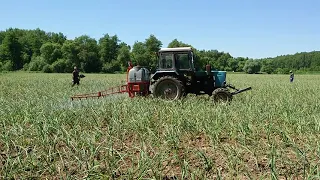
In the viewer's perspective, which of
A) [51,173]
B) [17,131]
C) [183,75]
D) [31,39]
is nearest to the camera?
[51,173]

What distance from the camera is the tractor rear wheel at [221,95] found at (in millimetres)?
9094

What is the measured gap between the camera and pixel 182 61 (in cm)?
973

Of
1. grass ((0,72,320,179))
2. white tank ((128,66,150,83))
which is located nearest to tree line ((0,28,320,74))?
white tank ((128,66,150,83))

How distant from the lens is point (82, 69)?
2692 inches

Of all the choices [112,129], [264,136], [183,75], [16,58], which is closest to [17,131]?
[112,129]

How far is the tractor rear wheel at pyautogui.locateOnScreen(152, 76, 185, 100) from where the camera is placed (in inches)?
374

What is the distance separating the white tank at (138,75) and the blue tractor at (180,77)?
0.45 meters

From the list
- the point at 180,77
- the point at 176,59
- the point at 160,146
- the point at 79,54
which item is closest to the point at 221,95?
the point at 180,77

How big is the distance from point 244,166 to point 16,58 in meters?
85.5

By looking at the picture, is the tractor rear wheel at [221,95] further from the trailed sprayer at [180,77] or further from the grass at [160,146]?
the grass at [160,146]

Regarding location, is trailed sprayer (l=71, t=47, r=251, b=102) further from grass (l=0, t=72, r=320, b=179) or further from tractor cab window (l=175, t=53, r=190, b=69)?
grass (l=0, t=72, r=320, b=179)

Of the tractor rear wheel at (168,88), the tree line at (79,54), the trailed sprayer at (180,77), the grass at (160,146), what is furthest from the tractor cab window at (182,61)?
the tree line at (79,54)

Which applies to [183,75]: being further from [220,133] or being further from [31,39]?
[31,39]

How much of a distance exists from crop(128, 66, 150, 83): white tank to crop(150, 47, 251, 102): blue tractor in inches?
17.9
